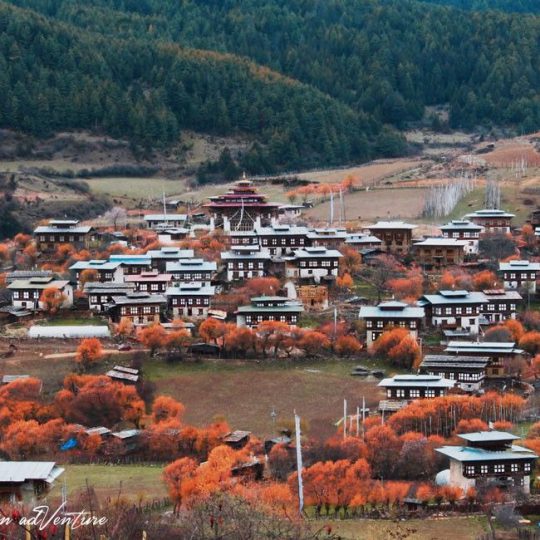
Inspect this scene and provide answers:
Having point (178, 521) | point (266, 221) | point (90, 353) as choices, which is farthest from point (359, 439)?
point (266, 221)

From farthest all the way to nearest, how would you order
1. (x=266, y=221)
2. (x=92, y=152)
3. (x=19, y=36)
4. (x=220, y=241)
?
1. (x=19, y=36)
2. (x=92, y=152)
3. (x=266, y=221)
4. (x=220, y=241)

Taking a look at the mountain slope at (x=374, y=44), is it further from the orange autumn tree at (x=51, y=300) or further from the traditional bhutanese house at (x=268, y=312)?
the traditional bhutanese house at (x=268, y=312)

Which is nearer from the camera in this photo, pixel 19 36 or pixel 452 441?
pixel 452 441

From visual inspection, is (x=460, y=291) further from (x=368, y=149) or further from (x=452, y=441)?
(x=368, y=149)

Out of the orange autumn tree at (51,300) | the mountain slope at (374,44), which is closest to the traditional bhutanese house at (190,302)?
the orange autumn tree at (51,300)

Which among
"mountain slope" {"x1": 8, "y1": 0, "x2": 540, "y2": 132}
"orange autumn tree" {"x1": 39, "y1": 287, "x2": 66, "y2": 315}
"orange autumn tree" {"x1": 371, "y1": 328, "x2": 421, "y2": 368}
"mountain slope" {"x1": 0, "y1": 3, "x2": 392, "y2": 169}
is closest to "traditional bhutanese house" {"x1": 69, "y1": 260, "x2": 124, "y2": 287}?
"orange autumn tree" {"x1": 39, "y1": 287, "x2": 66, "y2": 315}

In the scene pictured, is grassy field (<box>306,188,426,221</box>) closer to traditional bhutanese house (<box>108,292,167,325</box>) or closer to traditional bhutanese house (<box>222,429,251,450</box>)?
traditional bhutanese house (<box>108,292,167,325</box>)

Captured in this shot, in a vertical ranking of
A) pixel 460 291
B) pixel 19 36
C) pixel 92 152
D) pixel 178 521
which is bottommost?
pixel 178 521
